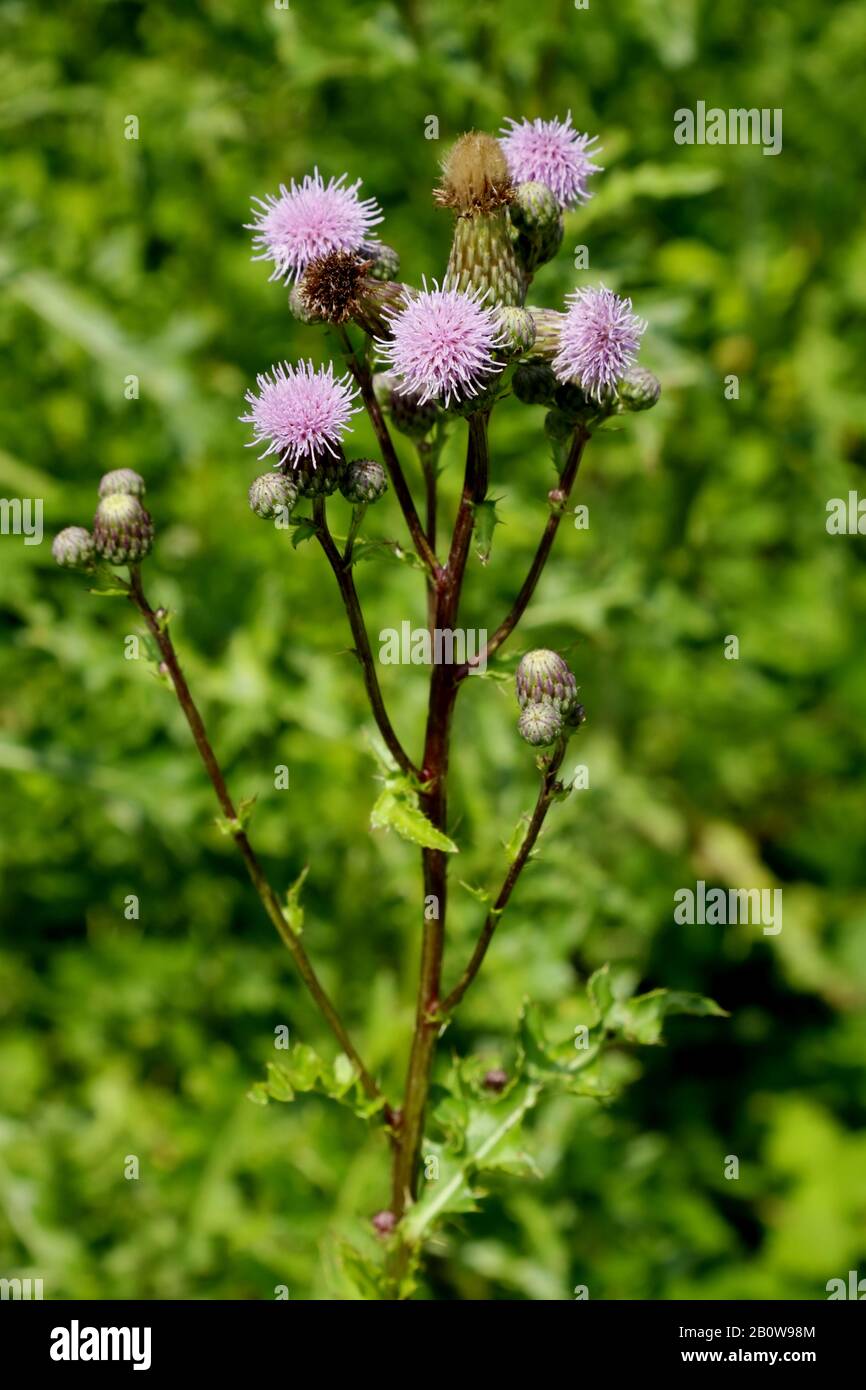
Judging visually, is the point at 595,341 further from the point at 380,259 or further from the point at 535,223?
the point at 380,259

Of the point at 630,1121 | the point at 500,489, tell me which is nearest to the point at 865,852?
the point at 630,1121

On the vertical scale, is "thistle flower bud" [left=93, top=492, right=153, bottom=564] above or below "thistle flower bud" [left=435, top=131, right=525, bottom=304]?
below

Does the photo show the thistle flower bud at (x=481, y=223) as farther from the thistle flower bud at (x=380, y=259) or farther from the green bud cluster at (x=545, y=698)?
the green bud cluster at (x=545, y=698)

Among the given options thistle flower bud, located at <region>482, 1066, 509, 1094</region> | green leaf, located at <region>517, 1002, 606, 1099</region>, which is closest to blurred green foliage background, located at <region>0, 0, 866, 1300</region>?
thistle flower bud, located at <region>482, 1066, 509, 1094</region>

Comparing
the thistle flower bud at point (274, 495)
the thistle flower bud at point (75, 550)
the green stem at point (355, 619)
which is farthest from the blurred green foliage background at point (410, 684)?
the thistle flower bud at point (274, 495)

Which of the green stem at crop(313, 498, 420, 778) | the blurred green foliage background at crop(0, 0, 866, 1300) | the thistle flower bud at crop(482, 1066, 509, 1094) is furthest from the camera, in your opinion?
the blurred green foliage background at crop(0, 0, 866, 1300)

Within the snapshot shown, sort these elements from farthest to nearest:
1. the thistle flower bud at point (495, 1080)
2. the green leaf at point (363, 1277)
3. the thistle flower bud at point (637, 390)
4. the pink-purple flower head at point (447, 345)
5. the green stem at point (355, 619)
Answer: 1. the thistle flower bud at point (495, 1080)
2. the green leaf at point (363, 1277)
3. the thistle flower bud at point (637, 390)
4. the green stem at point (355, 619)
5. the pink-purple flower head at point (447, 345)

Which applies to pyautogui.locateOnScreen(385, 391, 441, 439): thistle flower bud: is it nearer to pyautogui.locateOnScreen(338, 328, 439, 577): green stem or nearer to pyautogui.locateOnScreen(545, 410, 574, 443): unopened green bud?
pyautogui.locateOnScreen(338, 328, 439, 577): green stem
